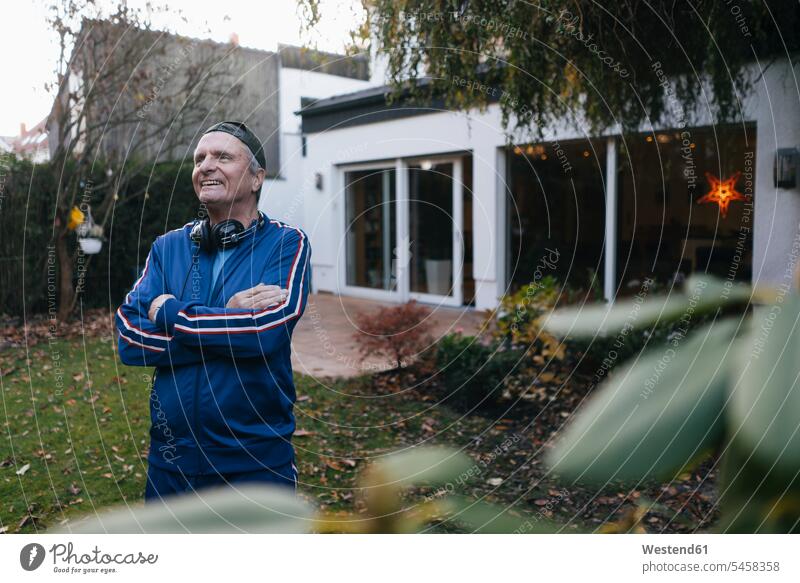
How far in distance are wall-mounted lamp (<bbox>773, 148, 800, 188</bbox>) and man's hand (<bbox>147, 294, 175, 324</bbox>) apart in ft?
12.7

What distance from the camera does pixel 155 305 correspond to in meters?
1.63

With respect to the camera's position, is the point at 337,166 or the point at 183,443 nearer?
the point at 183,443

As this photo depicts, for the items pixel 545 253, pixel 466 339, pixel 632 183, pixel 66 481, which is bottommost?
pixel 66 481

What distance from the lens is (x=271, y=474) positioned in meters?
1.68

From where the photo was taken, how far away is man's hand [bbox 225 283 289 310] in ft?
5.24

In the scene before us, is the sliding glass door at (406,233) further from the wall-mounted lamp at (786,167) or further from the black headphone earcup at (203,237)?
the black headphone earcup at (203,237)

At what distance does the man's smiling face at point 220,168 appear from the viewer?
1.63 metres

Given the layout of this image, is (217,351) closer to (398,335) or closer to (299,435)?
(299,435)

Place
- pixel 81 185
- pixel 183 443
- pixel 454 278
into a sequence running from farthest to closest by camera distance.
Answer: pixel 454 278
pixel 81 185
pixel 183 443

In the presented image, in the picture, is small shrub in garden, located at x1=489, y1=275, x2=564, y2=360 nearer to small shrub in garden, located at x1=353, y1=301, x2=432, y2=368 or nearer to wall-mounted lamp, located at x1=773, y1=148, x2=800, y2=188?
small shrub in garden, located at x1=353, y1=301, x2=432, y2=368

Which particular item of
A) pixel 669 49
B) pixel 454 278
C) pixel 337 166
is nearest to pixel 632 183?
pixel 454 278

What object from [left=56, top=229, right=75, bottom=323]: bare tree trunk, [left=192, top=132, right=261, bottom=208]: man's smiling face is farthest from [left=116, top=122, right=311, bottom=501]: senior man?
[left=56, top=229, right=75, bottom=323]: bare tree trunk

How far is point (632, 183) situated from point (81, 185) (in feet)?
17.8
